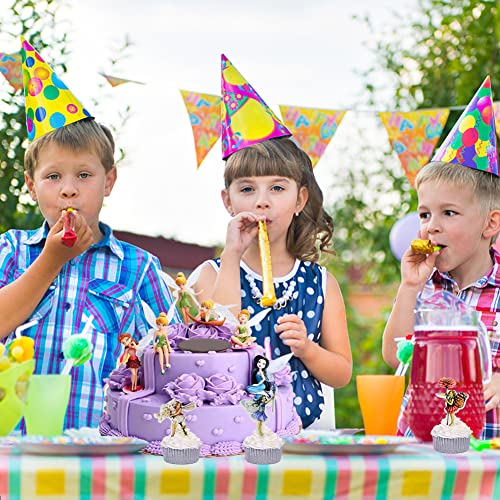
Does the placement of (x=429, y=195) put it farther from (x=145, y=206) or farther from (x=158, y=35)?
(x=158, y=35)

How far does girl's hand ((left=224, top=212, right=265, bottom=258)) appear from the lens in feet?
6.14

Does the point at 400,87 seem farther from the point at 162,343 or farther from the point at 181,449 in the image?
the point at 181,449

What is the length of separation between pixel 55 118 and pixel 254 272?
633 millimetres

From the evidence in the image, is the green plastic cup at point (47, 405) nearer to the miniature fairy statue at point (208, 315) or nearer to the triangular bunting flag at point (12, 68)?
the miniature fairy statue at point (208, 315)

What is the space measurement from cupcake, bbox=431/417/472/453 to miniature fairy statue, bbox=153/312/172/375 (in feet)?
1.33

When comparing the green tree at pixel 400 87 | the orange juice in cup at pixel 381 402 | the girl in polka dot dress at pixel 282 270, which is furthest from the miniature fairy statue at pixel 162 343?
the green tree at pixel 400 87

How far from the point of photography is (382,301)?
27.0 ft

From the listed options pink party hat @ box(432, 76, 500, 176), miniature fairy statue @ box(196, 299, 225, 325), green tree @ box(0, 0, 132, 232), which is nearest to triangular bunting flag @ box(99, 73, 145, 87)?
green tree @ box(0, 0, 132, 232)

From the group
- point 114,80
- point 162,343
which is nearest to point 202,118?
point 114,80

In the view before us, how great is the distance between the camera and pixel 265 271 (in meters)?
1.68

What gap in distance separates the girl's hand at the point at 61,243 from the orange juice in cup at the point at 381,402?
2.07ft

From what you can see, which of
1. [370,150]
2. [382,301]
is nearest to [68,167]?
[370,150]

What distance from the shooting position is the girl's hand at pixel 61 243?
5.05 ft

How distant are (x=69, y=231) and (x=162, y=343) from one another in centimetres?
47
